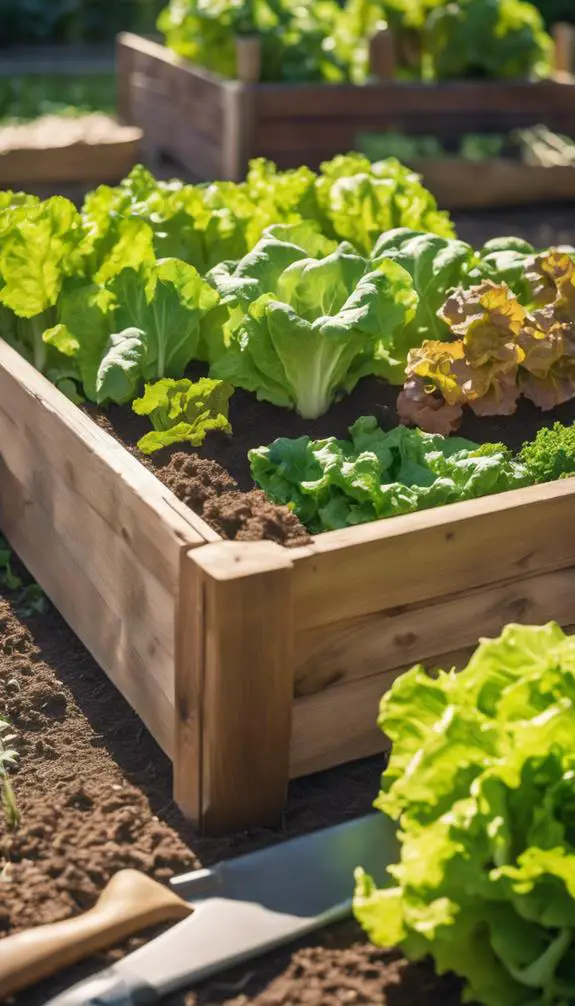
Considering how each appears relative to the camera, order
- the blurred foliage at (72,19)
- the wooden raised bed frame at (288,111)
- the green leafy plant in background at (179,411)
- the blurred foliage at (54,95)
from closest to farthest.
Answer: the green leafy plant in background at (179,411)
the wooden raised bed frame at (288,111)
the blurred foliage at (54,95)
the blurred foliage at (72,19)

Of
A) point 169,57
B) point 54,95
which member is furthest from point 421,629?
point 54,95

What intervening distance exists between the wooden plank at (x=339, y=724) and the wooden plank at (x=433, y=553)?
19 cm

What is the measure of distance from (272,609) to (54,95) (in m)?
7.89

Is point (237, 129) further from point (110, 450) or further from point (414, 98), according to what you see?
point (110, 450)

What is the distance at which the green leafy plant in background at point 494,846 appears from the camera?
7.18ft

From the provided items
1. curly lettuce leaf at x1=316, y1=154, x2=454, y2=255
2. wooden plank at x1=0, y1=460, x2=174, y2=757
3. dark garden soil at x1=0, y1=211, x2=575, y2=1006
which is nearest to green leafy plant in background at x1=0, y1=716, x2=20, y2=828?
dark garden soil at x1=0, y1=211, x2=575, y2=1006

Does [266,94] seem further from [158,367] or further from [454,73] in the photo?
[158,367]

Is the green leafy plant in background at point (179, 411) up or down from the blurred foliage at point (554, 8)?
down

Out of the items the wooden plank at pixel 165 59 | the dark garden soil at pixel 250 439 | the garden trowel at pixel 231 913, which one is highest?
the wooden plank at pixel 165 59

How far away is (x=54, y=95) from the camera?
31.6 feet

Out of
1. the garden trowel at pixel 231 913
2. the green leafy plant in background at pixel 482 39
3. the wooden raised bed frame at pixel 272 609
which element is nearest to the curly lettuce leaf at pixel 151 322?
the wooden raised bed frame at pixel 272 609

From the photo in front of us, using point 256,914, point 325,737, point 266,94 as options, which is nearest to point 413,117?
point 266,94

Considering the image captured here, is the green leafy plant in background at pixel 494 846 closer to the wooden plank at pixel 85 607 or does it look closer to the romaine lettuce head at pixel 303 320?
the wooden plank at pixel 85 607

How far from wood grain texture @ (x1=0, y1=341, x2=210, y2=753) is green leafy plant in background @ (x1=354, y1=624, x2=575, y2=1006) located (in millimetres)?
706
